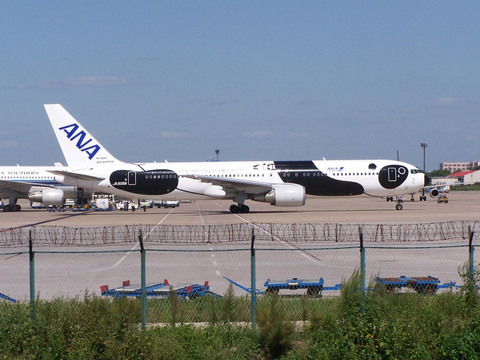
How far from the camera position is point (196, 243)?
26578 mm

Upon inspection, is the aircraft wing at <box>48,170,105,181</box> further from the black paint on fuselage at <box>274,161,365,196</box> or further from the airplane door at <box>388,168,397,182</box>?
the airplane door at <box>388,168,397,182</box>

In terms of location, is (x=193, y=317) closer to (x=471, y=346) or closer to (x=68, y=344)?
(x=68, y=344)

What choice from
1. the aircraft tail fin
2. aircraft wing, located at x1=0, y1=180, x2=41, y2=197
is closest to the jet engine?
aircraft wing, located at x1=0, y1=180, x2=41, y2=197

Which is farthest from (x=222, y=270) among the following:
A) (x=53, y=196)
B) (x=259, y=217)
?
(x=53, y=196)

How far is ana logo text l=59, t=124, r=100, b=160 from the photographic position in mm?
50375

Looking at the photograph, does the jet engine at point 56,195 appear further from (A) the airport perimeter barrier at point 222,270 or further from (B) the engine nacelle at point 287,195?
(A) the airport perimeter barrier at point 222,270

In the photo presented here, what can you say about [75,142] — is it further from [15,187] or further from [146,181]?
[15,187]

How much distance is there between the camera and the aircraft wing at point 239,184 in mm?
45531

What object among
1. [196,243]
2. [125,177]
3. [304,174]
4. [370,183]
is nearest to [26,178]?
[125,177]

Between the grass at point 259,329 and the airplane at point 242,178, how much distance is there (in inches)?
1278

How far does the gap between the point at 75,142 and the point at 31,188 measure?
1278cm

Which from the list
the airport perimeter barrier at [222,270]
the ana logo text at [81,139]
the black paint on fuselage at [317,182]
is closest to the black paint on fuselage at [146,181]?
the ana logo text at [81,139]

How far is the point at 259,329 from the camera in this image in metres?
12.0

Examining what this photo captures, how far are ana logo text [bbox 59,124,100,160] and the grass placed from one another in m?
38.3
